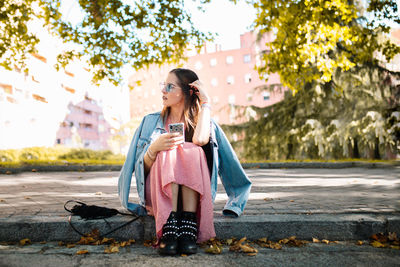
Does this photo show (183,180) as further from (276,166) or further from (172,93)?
(276,166)

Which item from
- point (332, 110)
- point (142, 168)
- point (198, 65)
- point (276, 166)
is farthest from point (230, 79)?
point (142, 168)

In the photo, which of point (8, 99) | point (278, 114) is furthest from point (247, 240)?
point (8, 99)

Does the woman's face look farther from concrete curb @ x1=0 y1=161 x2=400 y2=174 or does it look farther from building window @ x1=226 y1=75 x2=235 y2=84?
building window @ x1=226 y1=75 x2=235 y2=84

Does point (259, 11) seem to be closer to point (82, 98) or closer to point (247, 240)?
point (247, 240)

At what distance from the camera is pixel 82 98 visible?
55.0 meters

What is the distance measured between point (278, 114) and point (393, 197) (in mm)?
10645

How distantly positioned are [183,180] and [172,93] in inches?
34.9

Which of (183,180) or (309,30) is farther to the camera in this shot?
(309,30)

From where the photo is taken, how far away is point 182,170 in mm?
2803

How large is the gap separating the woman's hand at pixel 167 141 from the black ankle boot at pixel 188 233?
0.56 m

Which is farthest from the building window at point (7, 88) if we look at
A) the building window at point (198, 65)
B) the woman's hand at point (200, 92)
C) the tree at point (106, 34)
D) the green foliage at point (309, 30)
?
the building window at point (198, 65)

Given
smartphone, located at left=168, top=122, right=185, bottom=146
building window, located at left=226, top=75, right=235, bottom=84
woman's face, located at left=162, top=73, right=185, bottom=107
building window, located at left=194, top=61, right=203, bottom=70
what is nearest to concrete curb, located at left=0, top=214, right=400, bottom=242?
smartphone, located at left=168, top=122, right=185, bottom=146

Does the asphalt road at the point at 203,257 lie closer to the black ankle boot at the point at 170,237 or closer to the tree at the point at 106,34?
the black ankle boot at the point at 170,237

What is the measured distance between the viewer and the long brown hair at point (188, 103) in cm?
319
